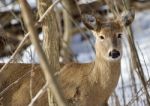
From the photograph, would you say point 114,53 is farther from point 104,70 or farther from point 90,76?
point 90,76

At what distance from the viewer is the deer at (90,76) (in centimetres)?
462

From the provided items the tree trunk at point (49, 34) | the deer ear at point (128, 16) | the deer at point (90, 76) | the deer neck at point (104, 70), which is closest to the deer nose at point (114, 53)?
the deer at point (90, 76)

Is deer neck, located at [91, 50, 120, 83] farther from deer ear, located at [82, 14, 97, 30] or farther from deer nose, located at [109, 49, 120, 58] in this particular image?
deer ear, located at [82, 14, 97, 30]

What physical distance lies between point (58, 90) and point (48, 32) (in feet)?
5.07

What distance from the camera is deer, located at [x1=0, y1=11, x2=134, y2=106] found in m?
4.62

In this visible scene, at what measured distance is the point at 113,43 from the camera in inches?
182

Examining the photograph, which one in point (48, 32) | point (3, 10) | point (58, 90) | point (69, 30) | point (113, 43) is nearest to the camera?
point (58, 90)

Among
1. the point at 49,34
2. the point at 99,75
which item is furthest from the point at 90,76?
the point at 49,34

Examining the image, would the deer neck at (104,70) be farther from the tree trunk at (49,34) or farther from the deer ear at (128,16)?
the tree trunk at (49,34)

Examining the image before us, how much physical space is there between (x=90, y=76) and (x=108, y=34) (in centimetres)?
44

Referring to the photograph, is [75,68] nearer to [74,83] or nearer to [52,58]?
[74,83]

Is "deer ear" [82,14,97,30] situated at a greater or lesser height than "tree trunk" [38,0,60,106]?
lesser

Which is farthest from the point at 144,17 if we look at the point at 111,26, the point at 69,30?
the point at 111,26

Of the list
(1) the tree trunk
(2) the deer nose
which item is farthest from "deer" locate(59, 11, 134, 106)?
(1) the tree trunk
